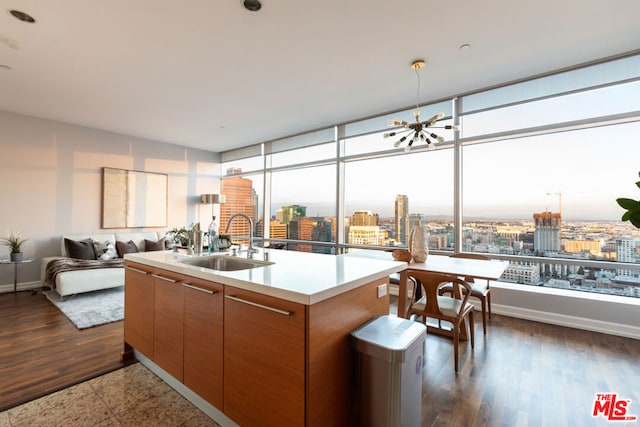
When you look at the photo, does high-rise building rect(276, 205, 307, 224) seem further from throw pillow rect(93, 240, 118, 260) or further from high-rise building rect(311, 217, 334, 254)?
throw pillow rect(93, 240, 118, 260)

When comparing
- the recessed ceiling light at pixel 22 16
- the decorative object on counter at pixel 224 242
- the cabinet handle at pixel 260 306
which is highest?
the recessed ceiling light at pixel 22 16

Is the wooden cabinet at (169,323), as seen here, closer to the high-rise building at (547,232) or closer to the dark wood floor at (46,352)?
the dark wood floor at (46,352)

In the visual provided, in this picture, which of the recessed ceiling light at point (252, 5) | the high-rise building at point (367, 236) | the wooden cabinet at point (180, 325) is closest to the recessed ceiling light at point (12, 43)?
the recessed ceiling light at point (252, 5)

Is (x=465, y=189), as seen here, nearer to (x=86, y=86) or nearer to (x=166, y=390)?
(x=166, y=390)

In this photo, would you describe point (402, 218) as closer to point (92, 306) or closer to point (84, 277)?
point (92, 306)

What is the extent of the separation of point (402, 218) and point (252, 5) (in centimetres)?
338

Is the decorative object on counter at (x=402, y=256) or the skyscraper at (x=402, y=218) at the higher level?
the skyscraper at (x=402, y=218)

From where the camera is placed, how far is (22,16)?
2338mm

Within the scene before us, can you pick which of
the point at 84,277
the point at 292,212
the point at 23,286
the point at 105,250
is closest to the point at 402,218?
the point at 292,212

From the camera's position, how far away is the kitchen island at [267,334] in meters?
1.22

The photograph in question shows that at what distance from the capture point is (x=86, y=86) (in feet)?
11.8

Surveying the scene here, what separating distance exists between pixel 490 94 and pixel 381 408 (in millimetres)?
3903

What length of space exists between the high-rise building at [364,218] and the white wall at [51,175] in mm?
4560

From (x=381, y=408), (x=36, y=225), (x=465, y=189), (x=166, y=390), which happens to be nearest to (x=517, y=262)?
(x=465, y=189)
